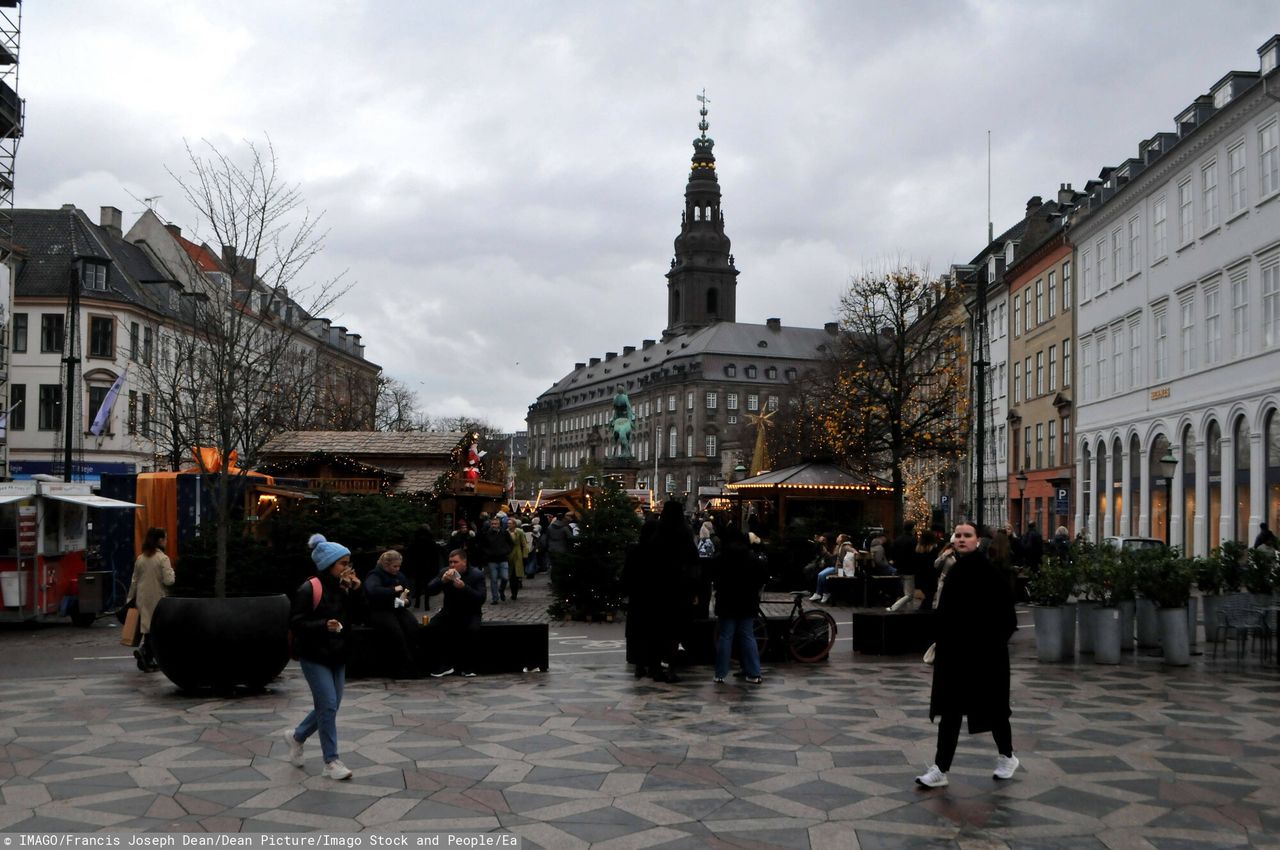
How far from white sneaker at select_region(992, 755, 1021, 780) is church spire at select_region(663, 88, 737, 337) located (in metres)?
149

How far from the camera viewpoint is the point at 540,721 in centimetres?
1132

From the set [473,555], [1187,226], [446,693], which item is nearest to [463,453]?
[473,555]

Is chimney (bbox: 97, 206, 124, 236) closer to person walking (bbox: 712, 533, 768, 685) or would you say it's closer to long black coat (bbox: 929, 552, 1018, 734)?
person walking (bbox: 712, 533, 768, 685)

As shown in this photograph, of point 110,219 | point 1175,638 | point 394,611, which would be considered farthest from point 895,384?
point 110,219

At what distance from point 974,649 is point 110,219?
64958mm

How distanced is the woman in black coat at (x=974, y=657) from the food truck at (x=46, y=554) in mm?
15901

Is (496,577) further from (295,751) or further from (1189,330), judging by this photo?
(1189,330)

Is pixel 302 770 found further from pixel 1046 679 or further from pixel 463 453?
pixel 463 453

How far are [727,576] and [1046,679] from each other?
3831mm

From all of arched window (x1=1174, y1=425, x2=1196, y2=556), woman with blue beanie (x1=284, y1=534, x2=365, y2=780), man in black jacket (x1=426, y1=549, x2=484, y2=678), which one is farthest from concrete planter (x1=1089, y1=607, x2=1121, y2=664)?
arched window (x1=1174, y1=425, x2=1196, y2=556)

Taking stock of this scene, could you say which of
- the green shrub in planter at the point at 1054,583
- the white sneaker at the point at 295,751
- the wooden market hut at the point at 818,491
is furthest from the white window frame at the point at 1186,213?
the white sneaker at the point at 295,751

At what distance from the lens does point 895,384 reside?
41562mm

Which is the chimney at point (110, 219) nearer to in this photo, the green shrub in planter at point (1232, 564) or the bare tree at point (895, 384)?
the bare tree at point (895, 384)

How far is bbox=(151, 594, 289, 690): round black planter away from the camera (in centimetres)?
1253
